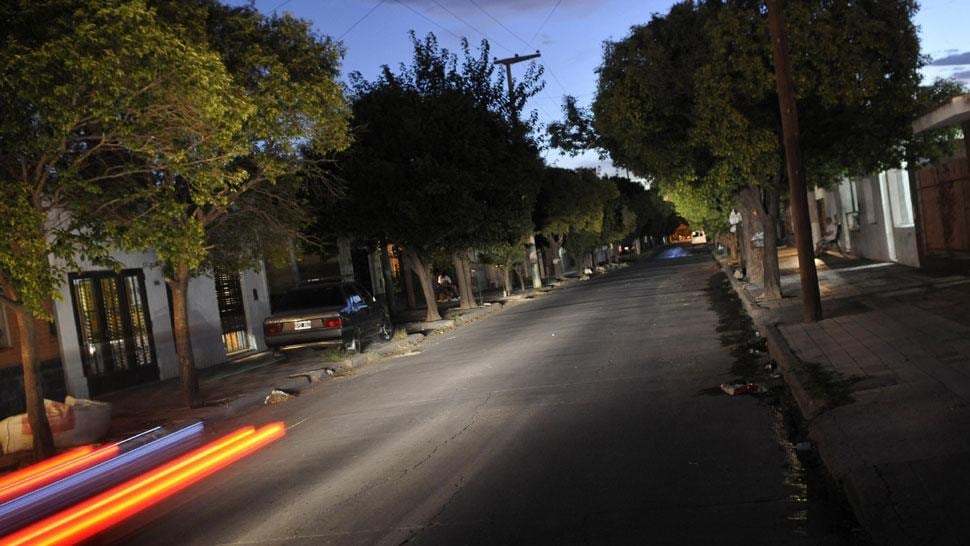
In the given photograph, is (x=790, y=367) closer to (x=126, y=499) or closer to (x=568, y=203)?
(x=126, y=499)

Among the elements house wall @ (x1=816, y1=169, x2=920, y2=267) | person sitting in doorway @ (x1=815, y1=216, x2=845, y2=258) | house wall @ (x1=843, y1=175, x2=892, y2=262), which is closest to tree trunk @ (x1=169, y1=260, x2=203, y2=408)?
house wall @ (x1=816, y1=169, x2=920, y2=267)

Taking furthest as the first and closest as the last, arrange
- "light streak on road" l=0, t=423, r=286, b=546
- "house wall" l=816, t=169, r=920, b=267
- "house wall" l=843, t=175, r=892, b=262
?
"house wall" l=843, t=175, r=892, b=262 → "house wall" l=816, t=169, r=920, b=267 → "light streak on road" l=0, t=423, r=286, b=546

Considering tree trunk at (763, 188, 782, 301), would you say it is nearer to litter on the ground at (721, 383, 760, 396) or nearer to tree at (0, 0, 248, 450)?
litter on the ground at (721, 383, 760, 396)

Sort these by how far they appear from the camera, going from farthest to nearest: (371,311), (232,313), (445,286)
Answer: (445,286) → (232,313) → (371,311)

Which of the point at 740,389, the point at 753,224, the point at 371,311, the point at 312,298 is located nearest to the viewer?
the point at 740,389

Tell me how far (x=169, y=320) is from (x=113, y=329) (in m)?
1.93

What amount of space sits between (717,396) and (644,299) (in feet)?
54.0

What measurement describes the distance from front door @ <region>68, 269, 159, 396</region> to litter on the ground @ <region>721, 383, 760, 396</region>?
12733 millimetres

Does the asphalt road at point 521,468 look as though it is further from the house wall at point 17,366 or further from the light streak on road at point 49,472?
the house wall at point 17,366

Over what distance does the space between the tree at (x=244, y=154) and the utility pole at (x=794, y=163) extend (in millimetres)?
7273

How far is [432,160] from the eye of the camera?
979 inches

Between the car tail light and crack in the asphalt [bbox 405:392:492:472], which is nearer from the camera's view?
crack in the asphalt [bbox 405:392:492:472]

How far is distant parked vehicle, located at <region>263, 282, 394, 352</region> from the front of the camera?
1864cm

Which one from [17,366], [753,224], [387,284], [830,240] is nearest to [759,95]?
[753,224]
